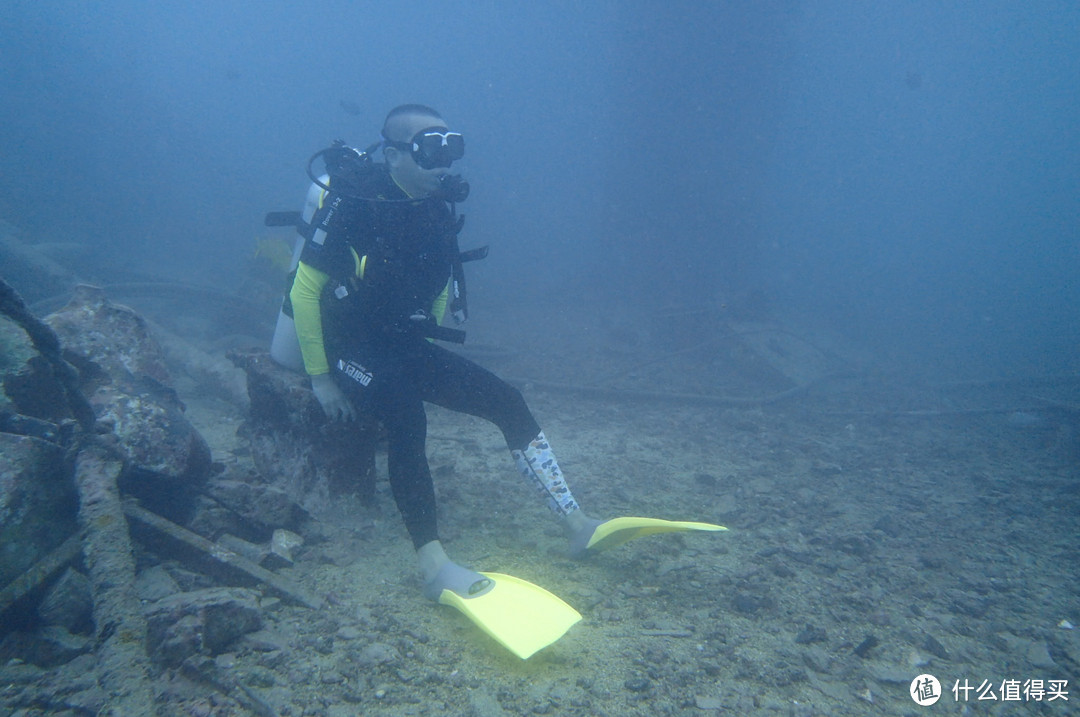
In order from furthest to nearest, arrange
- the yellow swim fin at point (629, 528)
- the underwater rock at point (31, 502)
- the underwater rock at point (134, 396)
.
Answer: the yellow swim fin at point (629, 528) → the underwater rock at point (134, 396) → the underwater rock at point (31, 502)

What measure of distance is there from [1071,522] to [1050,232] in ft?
373

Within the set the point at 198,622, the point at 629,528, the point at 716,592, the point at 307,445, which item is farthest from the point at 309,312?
the point at 716,592

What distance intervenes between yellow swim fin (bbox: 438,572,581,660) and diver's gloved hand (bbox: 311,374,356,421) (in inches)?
52.5

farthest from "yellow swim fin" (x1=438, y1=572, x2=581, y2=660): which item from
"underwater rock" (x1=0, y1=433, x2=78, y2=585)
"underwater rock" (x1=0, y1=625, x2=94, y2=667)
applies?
"underwater rock" (x1=0, y1=433, x2=78, y2=585)

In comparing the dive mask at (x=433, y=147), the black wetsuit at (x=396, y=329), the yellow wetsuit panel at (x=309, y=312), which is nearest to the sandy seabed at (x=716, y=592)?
the black wetsuit at (x=396, y=329)

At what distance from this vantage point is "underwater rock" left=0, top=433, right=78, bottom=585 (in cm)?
202

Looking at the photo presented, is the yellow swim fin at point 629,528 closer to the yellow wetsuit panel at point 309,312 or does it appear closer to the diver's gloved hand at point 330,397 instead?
the diver's gloved hand at point 330,397

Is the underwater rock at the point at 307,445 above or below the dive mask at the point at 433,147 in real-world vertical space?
below

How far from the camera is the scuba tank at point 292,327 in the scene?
3256 mm

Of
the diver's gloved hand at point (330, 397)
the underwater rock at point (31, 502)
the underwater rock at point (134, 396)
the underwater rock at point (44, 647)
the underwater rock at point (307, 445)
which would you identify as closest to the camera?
the underwater rock at point (44, 647)

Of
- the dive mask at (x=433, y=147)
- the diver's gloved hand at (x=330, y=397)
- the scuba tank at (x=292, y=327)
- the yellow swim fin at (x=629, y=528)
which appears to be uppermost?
the dive mask at (x=433, y=147)

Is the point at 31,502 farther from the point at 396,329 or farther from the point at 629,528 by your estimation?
the point at 629,528

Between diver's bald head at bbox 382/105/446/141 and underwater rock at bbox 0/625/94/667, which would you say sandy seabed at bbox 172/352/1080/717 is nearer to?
underwater rock at bbox 0/625/94/667

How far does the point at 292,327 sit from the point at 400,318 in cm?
83
